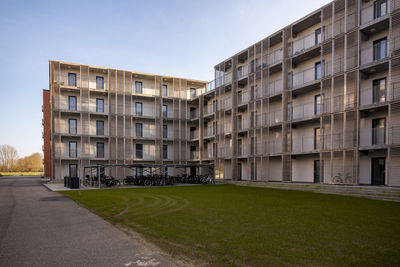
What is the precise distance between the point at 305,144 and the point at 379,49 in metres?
8.04

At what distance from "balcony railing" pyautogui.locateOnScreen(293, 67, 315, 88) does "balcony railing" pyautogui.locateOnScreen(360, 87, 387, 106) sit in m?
3.87

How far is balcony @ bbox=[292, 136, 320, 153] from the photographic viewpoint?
65.6ft

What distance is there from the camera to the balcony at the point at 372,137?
16.1 metres

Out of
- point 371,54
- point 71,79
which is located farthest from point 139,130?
point 371,54

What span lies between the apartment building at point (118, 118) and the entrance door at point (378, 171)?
19980 millimetres

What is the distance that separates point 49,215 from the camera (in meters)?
9.27

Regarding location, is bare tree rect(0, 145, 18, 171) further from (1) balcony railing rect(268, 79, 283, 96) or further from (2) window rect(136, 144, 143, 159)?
(1) balcony railing rect(268, 79, 283, 96)

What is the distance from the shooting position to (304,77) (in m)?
21.1

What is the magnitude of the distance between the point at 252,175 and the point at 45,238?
70.3 feet

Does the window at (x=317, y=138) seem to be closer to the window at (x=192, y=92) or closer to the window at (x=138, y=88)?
the window at (x=192, y=92)

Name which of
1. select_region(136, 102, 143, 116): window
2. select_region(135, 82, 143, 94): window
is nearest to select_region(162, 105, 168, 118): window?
select_region(136, 102, 143, 116): window

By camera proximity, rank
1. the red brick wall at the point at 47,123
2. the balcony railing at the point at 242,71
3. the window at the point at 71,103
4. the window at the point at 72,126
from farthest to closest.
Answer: the red brick wall at the point at 47,123, the window at the point at 71,103, the window at the point at 72,126, the balcony railing at the point at 242,71

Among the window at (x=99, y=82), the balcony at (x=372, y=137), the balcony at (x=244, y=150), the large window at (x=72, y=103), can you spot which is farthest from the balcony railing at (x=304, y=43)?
the large window at (x=72, y=103)

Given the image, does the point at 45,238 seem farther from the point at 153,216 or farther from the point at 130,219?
the point at 153,216
